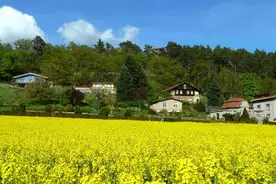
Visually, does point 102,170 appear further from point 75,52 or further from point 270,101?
point 75,52

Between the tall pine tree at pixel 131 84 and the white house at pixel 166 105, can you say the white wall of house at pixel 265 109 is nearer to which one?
the white house at pixel 166 105

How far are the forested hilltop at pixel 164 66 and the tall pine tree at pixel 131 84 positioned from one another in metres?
4.39

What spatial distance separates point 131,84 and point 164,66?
3966 cm

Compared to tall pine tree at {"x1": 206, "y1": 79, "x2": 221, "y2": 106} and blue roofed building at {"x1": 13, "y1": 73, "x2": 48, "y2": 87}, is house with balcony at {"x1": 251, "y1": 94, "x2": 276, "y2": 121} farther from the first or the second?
blue roofed building at {"x1": 13, "y1": 73, "x2": 48, "y2": 87}

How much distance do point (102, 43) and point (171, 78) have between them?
52.1 meters

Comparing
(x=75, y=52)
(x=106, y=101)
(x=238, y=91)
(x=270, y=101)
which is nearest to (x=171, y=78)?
(x=238, y=91)

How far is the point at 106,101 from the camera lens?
7350 centimetres

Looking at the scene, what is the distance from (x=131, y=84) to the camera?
8331cm

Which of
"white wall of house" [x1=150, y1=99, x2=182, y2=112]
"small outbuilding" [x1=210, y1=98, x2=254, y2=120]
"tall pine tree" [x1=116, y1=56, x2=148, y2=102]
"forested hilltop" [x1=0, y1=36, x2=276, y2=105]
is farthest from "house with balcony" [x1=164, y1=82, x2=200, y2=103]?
"small outbuilding" [x1=210, y1=98, x2=254, y2=120]

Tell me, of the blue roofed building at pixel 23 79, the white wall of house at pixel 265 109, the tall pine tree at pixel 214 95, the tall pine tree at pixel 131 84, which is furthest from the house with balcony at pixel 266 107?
the blue roofed building at pixel 23 79

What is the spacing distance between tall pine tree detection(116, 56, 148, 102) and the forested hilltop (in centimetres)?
439

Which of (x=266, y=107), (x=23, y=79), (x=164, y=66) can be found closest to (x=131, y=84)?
(x=266, y=107)

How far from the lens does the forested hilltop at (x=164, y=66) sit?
102 metres

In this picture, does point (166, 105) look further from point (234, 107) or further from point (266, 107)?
point (266, 107)
